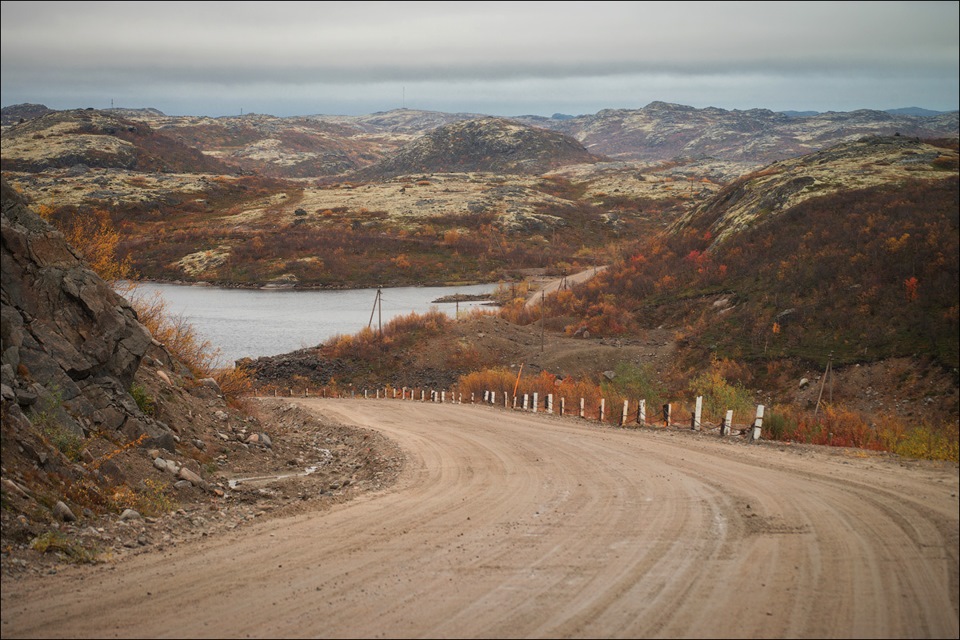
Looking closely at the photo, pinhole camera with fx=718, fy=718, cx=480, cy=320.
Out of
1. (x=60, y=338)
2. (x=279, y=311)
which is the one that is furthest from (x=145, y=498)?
(x=279, y=311)

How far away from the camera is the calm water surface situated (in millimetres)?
60375

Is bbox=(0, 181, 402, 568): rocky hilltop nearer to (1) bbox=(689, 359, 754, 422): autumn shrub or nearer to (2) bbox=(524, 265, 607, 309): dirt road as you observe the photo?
(1) bbox=(689, 359, 754, 422): autumn shrub

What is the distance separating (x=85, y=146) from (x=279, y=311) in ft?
378

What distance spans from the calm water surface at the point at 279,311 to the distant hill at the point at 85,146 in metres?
80.6

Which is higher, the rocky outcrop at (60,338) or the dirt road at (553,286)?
the rocky outcrop at (60,338)

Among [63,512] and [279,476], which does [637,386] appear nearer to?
[279,476]

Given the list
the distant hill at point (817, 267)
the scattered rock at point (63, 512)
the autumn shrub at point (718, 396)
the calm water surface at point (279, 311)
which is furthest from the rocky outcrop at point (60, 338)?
the calm water surface at point (279, 311)

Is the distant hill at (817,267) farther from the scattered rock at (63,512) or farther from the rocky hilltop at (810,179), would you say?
the scattered rock at (63,512)

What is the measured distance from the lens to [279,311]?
253 ft

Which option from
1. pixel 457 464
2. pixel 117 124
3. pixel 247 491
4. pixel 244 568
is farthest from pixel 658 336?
pixel 117 124

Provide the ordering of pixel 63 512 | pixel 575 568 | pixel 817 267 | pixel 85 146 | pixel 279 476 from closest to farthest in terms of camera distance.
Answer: pixel 575 568 → pixel 63 512 → pixel 279 476 → pixel 817 267 → pixel 85 146

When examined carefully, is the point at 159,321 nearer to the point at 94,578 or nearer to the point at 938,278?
the point at 94,578

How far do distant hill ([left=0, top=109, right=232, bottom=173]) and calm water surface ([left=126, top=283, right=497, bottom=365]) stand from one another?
80556 millimetres

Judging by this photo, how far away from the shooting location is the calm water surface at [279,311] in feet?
198
